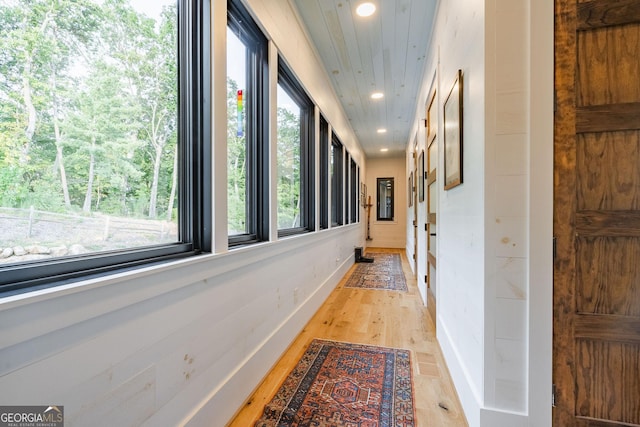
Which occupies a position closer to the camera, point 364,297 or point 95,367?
point 95,367

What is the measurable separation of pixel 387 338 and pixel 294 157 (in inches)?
74.9

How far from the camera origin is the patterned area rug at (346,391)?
1426mm

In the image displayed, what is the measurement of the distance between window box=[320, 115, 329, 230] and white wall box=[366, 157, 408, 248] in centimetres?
524

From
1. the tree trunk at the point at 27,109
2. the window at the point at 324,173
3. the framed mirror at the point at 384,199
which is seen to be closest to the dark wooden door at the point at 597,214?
the tree trunk at the point at 27,109

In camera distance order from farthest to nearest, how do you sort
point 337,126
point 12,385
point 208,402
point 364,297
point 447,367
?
point 337,126, point 364,297, point 447,367, point 208,402, point 12,385

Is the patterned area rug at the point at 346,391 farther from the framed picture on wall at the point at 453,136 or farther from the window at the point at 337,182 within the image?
the window at the point at 337,182

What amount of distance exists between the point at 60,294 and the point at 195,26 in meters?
1.23

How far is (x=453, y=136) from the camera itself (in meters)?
1.81

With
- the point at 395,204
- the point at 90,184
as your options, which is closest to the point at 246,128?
the point at 90,184

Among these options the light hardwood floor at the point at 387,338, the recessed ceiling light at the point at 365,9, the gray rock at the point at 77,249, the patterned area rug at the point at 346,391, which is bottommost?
the light hardwood floor at the point at 387,338

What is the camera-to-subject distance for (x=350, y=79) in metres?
3.68

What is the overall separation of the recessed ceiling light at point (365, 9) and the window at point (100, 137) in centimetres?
162

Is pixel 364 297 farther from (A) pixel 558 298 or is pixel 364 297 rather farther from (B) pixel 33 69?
(B) pixel 33 69

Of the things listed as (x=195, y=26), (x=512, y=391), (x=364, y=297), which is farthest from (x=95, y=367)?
(x=364, y=297)
